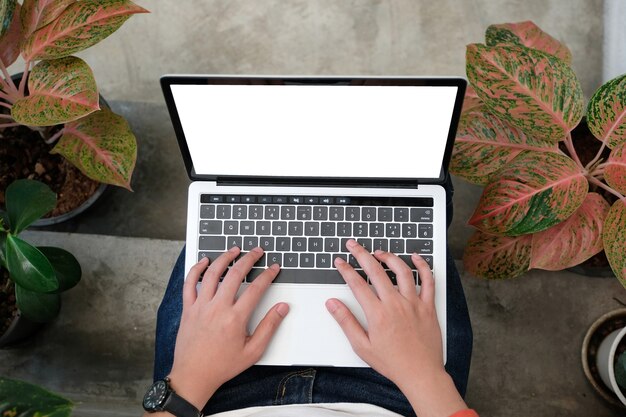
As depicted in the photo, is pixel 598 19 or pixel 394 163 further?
pixel 598 19

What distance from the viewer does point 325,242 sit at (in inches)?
36.9

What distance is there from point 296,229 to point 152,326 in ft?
2.03

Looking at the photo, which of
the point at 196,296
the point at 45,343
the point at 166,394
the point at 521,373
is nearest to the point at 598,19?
the point at 521,373

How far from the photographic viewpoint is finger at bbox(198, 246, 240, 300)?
2.97ft

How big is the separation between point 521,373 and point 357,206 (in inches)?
27.8

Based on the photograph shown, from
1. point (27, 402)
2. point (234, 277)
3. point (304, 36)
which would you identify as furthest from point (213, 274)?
point (304, 36)

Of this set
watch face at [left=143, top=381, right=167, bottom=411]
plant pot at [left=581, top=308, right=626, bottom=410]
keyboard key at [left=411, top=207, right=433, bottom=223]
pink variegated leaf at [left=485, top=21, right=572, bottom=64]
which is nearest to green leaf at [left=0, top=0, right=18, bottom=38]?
watch face at [left=143, top=381, right=167, bottom=411]

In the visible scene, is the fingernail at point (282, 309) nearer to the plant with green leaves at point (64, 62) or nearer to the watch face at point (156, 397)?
the watch face at point (156, 397)

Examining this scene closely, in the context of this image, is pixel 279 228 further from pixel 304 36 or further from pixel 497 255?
pixel 304 36

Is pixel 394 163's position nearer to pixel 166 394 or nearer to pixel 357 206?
pixel 357 206

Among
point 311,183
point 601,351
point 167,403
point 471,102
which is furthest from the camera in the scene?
point 601,351

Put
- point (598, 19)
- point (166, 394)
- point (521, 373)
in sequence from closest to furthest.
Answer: point (166, 394)
point (521, 373)
point (598, 19)

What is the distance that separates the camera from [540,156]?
92cm

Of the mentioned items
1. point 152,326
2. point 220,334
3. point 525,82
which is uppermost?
point 525,82
